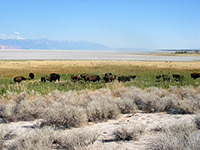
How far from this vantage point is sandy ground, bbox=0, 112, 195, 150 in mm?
5613

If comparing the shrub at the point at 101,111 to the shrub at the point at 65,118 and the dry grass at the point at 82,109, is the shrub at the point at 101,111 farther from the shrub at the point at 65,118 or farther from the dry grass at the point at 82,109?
the shrub at the point at 65,118

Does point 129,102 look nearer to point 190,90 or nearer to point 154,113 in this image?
point 154,113

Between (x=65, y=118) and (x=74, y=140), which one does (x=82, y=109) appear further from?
(x=74, y=140)

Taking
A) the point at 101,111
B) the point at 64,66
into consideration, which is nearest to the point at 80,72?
the point at 64,66

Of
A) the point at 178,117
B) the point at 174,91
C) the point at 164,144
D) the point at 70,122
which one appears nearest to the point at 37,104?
the point at 70,122

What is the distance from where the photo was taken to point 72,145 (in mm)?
5328

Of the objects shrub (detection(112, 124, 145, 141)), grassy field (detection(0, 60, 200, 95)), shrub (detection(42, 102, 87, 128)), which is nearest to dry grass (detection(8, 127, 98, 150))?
shrub (detection(112, 124, 145, 141))

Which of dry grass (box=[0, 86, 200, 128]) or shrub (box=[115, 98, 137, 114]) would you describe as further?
shrub (box=[115, 98, 137, 114])

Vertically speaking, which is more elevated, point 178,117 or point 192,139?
point 192,139

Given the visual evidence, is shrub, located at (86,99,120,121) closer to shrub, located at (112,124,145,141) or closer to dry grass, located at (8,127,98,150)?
shrub, located at (112,124,145,141)

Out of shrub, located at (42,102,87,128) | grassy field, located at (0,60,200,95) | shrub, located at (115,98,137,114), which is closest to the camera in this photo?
shrub, located at (42,102,87,128)

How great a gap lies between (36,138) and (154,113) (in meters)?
5.11

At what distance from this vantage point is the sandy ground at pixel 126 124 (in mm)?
5613

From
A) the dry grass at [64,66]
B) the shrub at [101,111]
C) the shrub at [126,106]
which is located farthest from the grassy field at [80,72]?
the shrub at [101,111]
